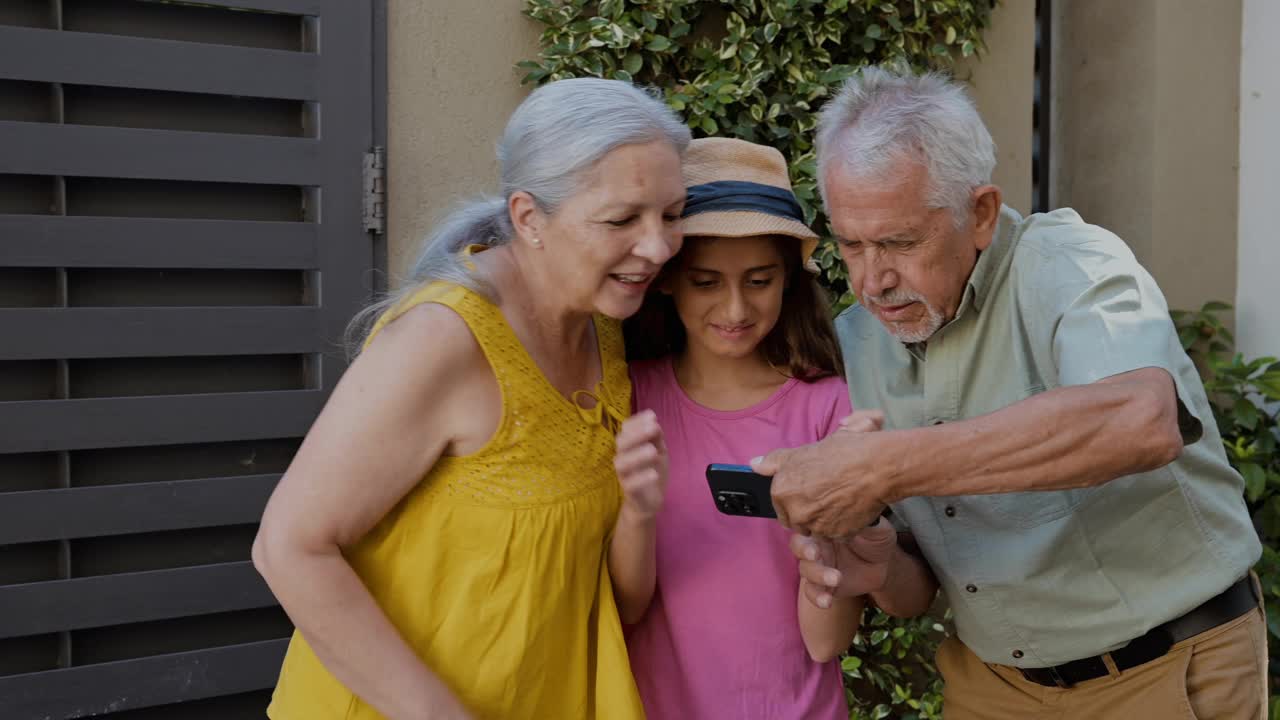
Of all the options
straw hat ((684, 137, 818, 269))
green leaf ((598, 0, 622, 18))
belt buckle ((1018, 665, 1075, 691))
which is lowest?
belt buckle ((1018, 665, 1075, 691))

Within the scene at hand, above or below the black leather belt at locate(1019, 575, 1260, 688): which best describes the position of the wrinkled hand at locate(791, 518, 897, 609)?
above

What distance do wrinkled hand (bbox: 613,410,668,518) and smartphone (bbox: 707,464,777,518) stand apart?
0.09 m

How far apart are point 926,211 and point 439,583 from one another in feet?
3.29

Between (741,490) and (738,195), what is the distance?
583 mm

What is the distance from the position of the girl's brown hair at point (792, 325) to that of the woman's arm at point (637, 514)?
16.7 inches

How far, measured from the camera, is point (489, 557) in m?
1.77

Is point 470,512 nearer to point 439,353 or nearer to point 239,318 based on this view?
point 439,353

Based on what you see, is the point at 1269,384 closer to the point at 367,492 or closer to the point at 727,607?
the point at 727,607

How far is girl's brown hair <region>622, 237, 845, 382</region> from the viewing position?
7.20 feet

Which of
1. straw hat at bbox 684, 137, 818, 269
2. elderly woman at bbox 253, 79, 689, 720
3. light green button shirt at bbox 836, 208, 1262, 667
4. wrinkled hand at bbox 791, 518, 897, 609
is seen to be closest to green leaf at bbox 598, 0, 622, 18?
straw hat at bbox 684, 137, 818, 269

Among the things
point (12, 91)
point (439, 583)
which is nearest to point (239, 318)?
point (12, 91)

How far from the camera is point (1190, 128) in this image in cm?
439

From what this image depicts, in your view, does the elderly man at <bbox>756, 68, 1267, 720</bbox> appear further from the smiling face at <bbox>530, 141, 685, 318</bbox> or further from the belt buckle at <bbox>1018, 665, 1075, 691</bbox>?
the smiling face at <bbox>530, 141, 685, 318</bbox>

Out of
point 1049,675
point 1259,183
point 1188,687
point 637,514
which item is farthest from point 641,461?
point 1259,183
